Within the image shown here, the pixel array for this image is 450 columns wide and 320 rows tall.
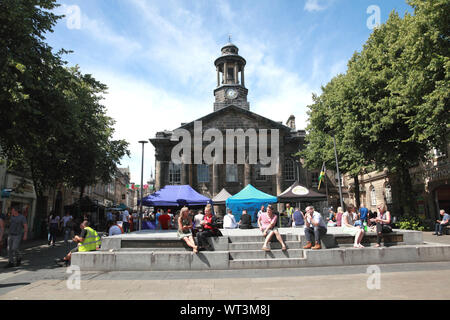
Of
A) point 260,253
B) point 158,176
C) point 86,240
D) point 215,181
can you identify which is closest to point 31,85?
point 86,240

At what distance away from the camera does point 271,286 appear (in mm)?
6375

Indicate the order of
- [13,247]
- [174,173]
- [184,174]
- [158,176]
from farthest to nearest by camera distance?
[174,173]
[158,176]
[184,174]
[13,247]

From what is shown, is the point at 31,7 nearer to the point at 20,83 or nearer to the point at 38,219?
the point at 20,83

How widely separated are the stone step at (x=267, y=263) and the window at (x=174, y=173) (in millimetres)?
28174

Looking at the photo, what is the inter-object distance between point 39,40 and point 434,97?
18834 millimetres

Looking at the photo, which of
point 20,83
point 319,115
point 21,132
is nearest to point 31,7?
point 20,83

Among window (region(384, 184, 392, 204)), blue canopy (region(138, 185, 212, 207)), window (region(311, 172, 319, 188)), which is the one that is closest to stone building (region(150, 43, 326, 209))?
window (region(311, 172, 319, 188))

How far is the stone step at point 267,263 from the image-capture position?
8.54m

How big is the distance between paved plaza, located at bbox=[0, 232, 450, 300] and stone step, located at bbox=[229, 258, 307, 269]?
0.29 meters

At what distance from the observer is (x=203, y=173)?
36.0 m

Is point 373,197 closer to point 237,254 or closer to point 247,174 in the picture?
point 247,174

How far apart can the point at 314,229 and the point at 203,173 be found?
27.2m

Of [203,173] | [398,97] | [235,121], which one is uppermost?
[235,121]

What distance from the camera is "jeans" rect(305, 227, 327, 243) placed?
9.31m
